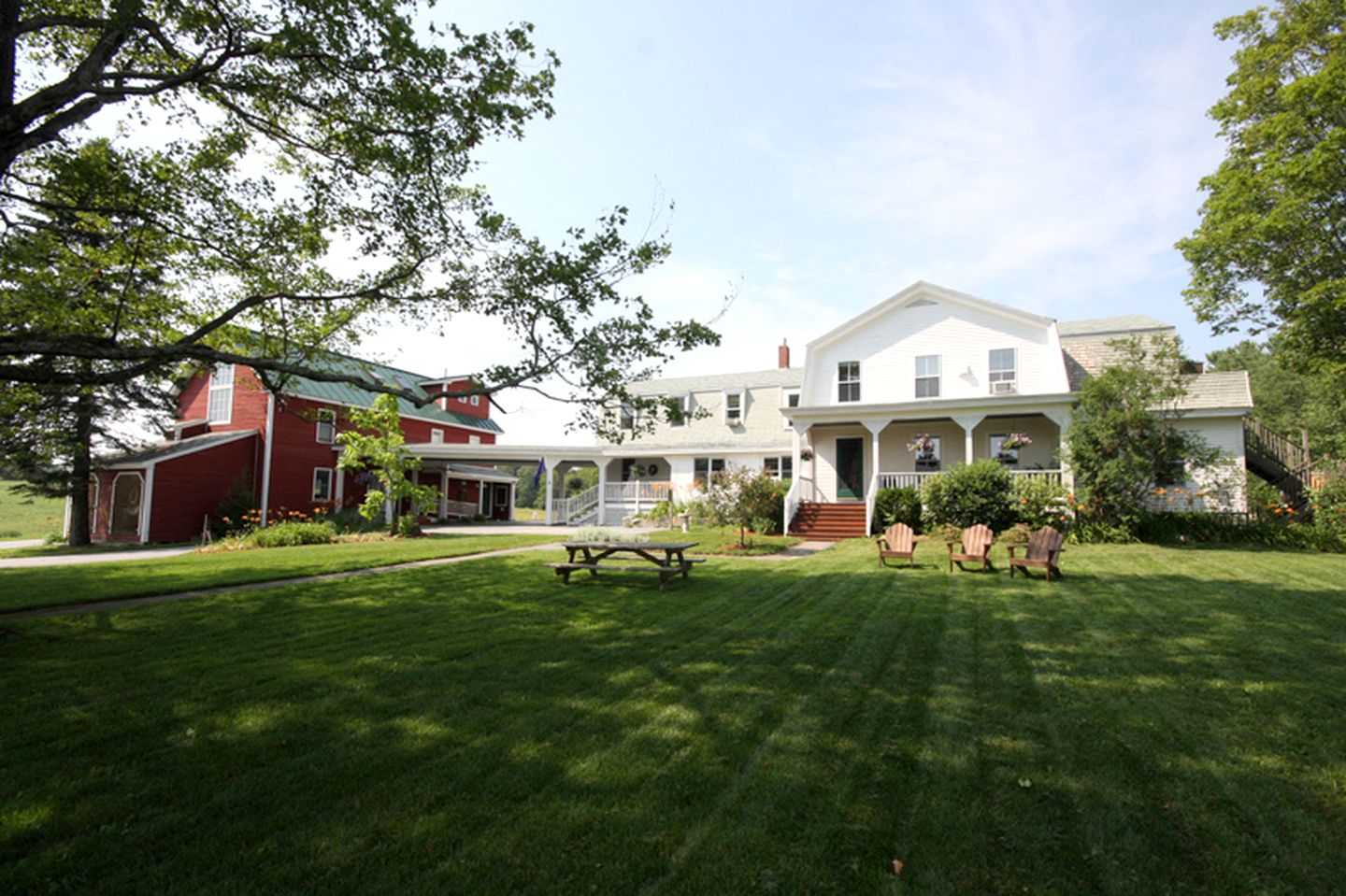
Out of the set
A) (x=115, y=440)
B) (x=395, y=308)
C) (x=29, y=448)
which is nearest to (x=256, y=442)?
(x=115, y=440)

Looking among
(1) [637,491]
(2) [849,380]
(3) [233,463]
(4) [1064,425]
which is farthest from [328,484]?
(4) [1064,425]

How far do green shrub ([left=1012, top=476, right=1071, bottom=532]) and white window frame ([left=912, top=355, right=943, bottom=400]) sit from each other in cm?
553

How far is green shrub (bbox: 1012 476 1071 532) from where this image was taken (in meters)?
15.1

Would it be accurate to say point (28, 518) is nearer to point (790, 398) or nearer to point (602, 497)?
point (602, 497)

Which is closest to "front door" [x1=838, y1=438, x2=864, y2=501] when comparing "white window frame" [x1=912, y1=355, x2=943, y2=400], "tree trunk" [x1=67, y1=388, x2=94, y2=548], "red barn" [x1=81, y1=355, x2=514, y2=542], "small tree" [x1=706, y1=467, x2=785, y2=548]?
"white window frame" [x1=912, y1=355, x2=943, y2=400]

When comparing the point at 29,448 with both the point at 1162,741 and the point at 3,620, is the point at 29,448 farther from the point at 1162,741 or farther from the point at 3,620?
the point at 1162,741

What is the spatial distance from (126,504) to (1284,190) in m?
36.6

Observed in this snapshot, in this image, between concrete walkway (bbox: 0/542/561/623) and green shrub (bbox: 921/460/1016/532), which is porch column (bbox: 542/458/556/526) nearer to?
concrete walkway (bbox: 0/542/561/623)

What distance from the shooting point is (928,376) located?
67.6ft

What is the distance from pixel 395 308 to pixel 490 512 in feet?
89.2

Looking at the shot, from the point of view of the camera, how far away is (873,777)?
3393mm

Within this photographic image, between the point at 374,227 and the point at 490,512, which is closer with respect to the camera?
the point at 374,227

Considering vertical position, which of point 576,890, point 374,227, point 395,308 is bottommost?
point 576,890

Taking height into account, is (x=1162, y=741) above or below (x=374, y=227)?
below
